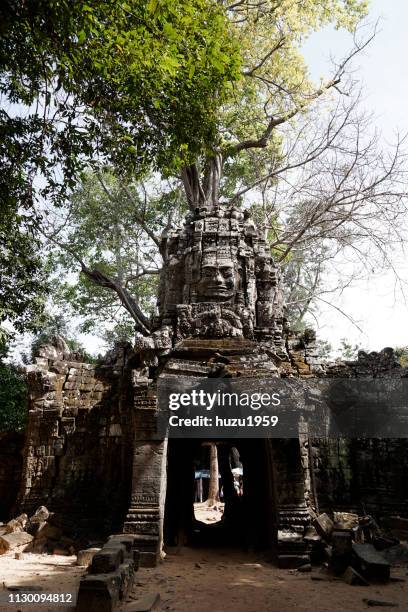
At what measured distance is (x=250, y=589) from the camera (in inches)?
216

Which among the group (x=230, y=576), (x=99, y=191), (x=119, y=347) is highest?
(x=99, y=191)

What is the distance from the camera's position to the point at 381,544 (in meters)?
6.74

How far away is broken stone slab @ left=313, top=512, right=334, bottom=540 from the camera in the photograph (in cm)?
665

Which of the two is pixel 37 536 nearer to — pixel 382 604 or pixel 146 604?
pixel 146 604

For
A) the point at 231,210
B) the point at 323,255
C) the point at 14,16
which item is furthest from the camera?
the point at 323,255

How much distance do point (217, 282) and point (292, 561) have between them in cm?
530

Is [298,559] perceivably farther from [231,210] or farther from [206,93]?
[231,210]

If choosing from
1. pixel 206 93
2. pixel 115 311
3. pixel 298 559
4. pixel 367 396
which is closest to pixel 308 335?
pixel 367 396

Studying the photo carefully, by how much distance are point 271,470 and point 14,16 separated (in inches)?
249

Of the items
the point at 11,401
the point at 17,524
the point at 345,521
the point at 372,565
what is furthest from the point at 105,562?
the point at 11,401

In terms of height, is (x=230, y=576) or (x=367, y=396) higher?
(x=367, y=396)

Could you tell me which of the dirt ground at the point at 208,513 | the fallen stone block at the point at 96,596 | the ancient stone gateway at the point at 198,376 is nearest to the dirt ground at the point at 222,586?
the fallen stone block at the point at 96,596

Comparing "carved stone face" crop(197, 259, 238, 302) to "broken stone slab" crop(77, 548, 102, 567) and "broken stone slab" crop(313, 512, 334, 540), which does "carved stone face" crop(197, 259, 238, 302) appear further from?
"broken stone slab" crop(77, 548, 102, 567)

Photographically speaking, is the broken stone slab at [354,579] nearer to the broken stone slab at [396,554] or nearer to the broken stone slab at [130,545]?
the broken stone slab at [396,554]
